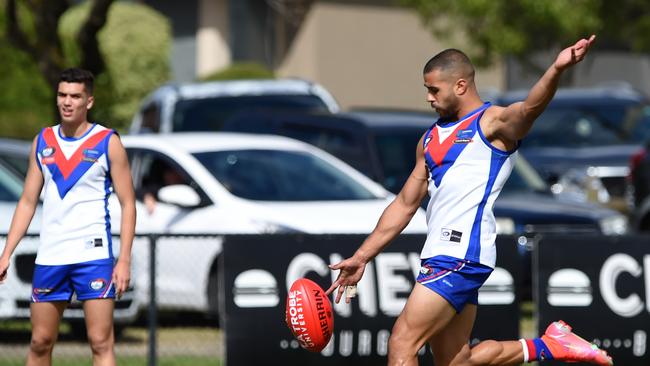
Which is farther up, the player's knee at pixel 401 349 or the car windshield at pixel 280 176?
the car windshield at pixel 280 176

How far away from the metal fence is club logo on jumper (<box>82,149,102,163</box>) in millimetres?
2978

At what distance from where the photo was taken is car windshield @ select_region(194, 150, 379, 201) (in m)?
13.0

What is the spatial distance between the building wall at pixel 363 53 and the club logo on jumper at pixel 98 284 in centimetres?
2779

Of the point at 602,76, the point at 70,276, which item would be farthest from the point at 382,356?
the point at 602,76

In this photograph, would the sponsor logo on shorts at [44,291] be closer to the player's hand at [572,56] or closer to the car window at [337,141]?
the player's hand at [572,56]

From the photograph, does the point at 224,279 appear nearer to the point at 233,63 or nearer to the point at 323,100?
the point at 323,100

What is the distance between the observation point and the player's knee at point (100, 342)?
857 cm

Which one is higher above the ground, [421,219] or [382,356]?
[421,219]

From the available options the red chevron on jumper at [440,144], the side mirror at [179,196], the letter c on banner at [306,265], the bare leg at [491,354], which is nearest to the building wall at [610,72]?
the side mirror at [179,196]

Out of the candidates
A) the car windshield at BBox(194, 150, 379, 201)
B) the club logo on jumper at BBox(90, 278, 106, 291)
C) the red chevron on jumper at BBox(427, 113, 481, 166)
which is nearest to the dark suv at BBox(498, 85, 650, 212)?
the car windshield at BBox(194, 150, 379, 201)

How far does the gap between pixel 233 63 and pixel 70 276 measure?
2866 centimetres

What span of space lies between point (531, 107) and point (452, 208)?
0.76 metres

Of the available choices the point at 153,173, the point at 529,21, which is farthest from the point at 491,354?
the point at 529,21

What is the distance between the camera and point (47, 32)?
54.7 ft
